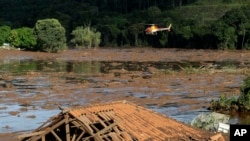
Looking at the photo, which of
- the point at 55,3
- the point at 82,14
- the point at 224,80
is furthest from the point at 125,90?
the point at 55,3

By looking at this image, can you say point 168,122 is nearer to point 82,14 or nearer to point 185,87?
point 185,87

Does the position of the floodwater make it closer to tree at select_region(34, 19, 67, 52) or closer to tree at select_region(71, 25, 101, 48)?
tree at select_region(34, 19, 67, 52)

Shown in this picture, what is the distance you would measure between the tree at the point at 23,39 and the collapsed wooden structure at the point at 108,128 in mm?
76643

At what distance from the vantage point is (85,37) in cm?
10744

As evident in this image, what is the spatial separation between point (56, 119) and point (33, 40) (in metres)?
77.5

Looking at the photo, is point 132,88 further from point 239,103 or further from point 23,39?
point 23,39

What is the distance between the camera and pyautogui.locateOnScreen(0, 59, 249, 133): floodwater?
27.4 meters

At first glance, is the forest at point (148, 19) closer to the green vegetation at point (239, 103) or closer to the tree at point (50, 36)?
the tree at point (50, 36)

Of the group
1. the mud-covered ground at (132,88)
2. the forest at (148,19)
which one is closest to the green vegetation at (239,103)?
the mud-covered ground at (132,88)

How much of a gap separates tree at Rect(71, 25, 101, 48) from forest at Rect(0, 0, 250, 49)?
958 centimetres

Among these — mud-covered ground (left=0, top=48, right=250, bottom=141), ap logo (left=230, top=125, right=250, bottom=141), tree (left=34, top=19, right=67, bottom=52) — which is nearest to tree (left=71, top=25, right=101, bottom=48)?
tree (left=34, top=19, right=67, bottom=52)

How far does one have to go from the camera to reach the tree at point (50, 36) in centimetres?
8522

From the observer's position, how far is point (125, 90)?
123 ft

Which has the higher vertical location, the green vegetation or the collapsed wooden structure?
the collapsed wooden structure
